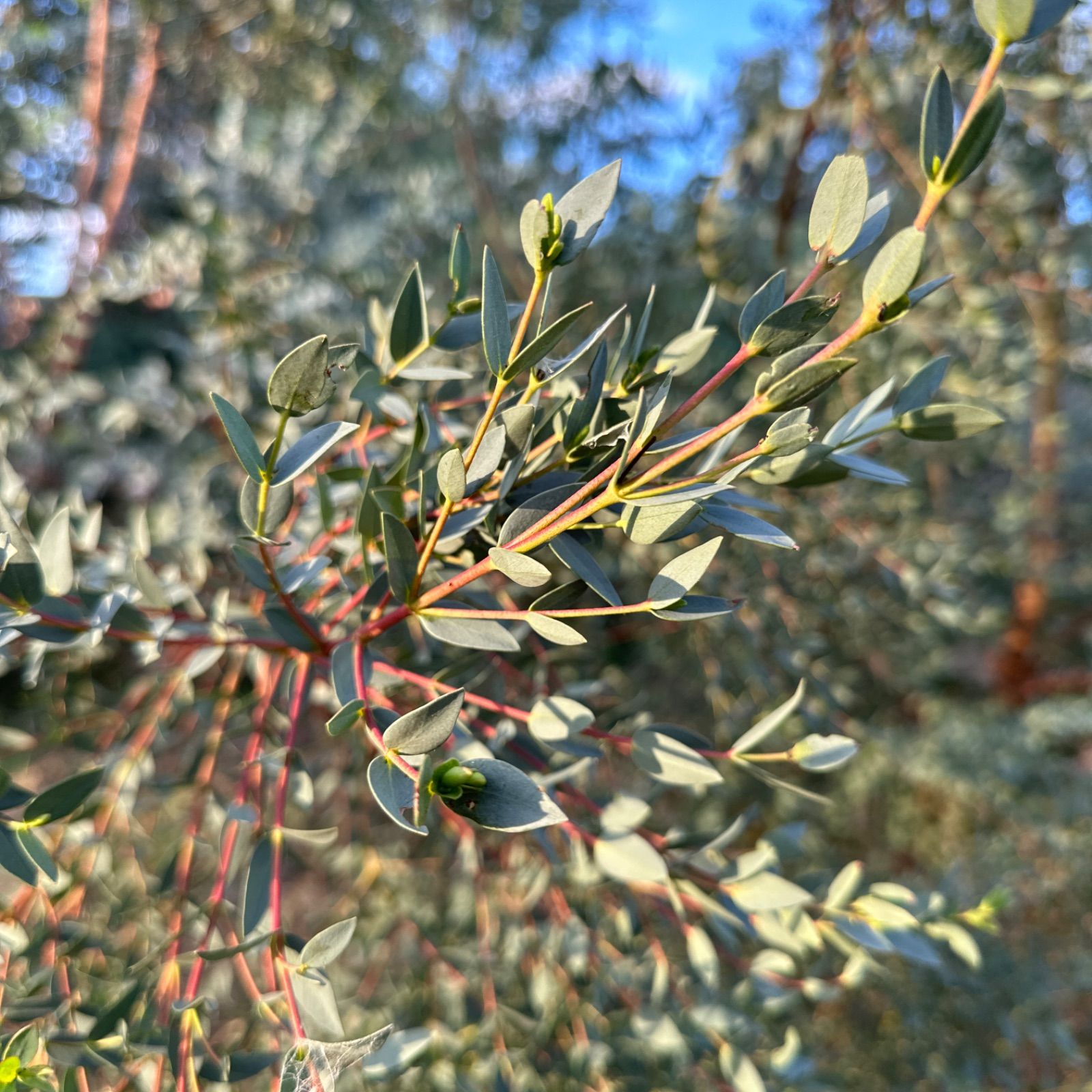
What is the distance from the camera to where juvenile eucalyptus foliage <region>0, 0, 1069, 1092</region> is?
11.1 inches

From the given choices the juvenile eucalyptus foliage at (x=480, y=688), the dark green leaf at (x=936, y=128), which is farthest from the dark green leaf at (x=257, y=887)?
the dark green leaf at (x=936, y=128)

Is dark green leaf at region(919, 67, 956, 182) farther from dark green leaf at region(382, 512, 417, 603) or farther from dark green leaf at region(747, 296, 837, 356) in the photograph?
dark green leaf at region(382, 512, 417, 603)

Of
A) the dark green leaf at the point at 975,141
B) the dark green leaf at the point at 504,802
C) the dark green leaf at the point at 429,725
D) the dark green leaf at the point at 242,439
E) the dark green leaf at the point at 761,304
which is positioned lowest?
the dark green leaf at the point at 504,802

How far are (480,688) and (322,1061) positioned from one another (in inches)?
10.8

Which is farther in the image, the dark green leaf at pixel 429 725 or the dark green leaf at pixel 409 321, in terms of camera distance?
the dark green leaf at pixel 409 321

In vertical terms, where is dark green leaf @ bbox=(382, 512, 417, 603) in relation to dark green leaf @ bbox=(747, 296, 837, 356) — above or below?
below

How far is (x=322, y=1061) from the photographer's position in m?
0.28

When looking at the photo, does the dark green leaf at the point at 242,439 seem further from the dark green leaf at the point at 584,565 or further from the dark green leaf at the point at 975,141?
the dark green leaf at the point at 975,141

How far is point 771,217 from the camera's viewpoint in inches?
46.7

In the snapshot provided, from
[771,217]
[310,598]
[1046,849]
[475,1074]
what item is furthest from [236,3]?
[1046,849]

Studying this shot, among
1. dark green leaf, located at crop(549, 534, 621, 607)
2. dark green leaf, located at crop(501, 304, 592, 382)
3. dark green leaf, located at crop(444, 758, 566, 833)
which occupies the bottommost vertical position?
dark green leaf, located at crop(444, 758, 566, 833)

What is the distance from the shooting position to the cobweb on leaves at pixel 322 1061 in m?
0.27

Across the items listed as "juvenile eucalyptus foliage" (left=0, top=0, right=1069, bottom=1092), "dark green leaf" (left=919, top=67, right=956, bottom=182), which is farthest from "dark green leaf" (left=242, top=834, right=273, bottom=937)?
"dark green leaf" (left=919, top=67, right=956, bottom=182)

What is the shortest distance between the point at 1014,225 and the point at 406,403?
878 mm
